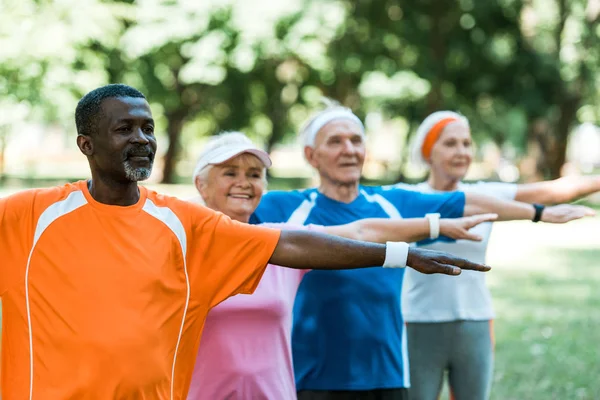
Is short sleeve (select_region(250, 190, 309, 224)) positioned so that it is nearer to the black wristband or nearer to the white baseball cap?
the white baseball cap

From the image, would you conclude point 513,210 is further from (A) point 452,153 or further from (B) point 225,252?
(B) point 225,252

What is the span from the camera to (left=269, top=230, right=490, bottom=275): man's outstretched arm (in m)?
2.96

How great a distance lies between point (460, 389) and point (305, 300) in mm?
1380

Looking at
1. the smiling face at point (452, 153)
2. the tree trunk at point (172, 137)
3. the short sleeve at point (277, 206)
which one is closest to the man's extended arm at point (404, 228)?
the short sleeve at point (277, 206)

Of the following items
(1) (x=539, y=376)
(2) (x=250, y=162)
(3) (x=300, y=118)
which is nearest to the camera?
(2) (x=250, y=162)

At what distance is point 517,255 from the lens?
18250mm

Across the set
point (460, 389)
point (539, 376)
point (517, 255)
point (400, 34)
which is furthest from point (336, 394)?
point (400, 34)

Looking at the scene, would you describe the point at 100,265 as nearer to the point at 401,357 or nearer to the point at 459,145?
the point at 401,357

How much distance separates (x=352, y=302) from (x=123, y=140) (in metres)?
1.77

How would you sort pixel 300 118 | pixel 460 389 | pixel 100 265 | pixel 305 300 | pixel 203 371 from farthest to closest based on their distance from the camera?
pixel 300 118 < pixel 460 389 < pixel 305 300 < pixel 203 371 < pixel 100 265

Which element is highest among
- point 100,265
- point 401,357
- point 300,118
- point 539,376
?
point 300,118

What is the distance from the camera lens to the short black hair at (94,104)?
2.86 meters

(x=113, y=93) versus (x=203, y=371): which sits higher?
(x=113, y=93)

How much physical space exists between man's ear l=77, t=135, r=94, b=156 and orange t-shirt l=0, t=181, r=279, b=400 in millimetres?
118
